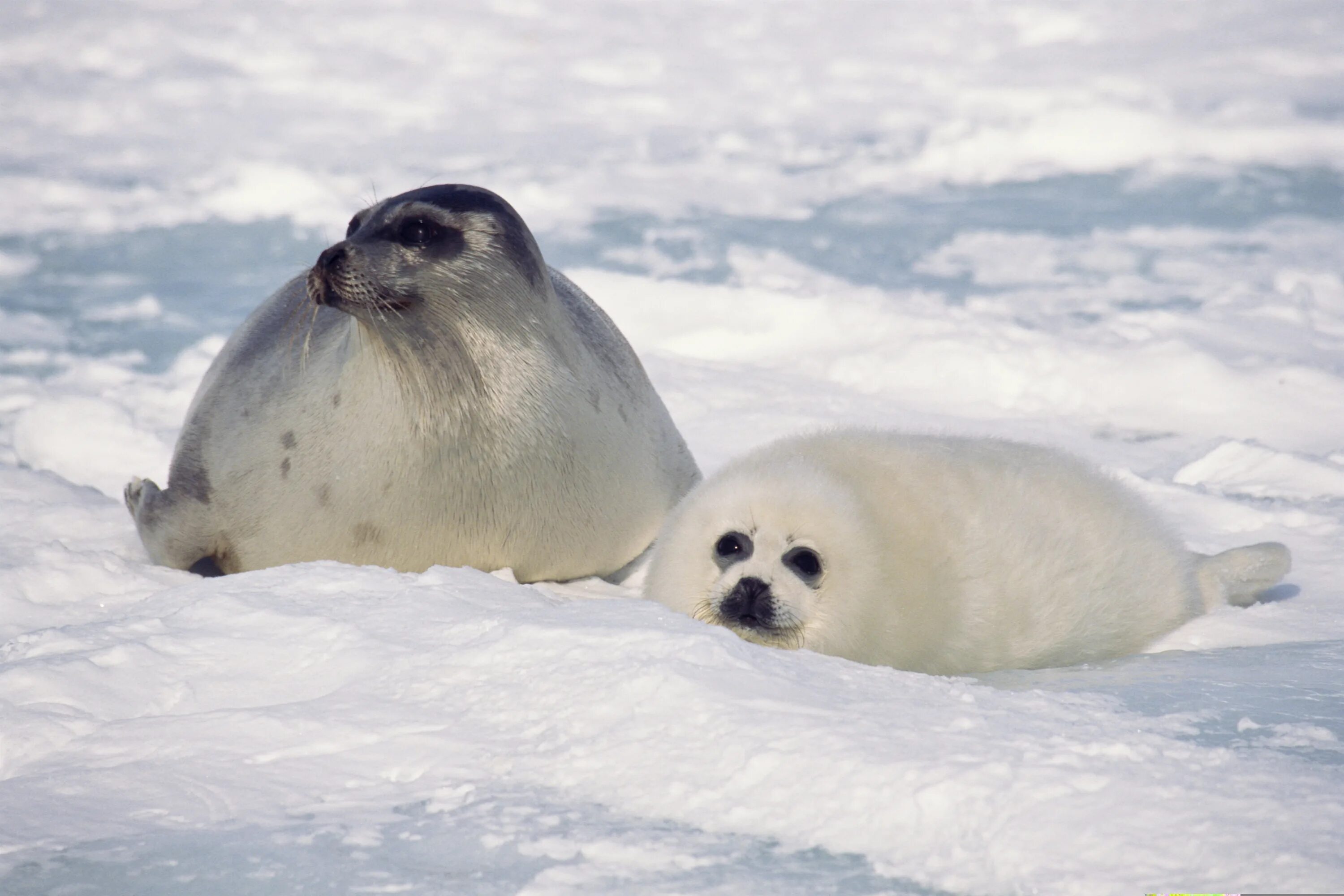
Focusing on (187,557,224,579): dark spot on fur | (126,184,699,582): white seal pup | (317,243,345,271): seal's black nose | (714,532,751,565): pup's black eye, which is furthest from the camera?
(187,557,224,579): dark spot on fur

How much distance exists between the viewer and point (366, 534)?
3.39 metres

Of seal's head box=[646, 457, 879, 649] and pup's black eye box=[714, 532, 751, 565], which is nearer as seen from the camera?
seal's head box=[646, 457, 879, 649]

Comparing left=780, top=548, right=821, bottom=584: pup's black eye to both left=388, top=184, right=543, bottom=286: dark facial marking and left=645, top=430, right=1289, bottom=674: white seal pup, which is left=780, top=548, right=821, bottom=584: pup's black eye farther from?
left=388, top=184, right=543, bottom=286: dark facial marking

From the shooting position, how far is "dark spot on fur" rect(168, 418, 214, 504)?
376 centimetres

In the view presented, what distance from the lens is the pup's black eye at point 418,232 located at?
132 inches

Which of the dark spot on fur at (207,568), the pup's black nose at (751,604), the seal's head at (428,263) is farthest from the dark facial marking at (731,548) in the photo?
the dark spot on fur at (207,568)

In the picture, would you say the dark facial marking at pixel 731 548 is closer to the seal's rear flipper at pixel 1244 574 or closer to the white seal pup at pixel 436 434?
the white seal pup at pixel 436 434

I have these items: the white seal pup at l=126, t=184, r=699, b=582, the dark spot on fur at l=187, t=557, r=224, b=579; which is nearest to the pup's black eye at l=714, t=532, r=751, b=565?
the white seal pup at l=126, t=184, r=699, b=582

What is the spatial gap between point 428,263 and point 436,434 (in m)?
0.41

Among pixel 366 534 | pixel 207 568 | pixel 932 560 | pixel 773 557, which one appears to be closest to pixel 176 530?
pixel 207 568

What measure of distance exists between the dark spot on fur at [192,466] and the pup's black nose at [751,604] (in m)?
1.81

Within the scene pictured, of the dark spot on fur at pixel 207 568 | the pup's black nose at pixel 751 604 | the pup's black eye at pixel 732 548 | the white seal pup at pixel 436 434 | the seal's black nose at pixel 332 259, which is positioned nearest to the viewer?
the pup's black nose at pixel 751 604

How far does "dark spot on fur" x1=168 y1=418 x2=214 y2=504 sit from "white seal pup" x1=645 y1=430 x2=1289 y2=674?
148cm

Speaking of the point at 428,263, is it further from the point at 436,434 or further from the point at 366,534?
the point at 366,534
